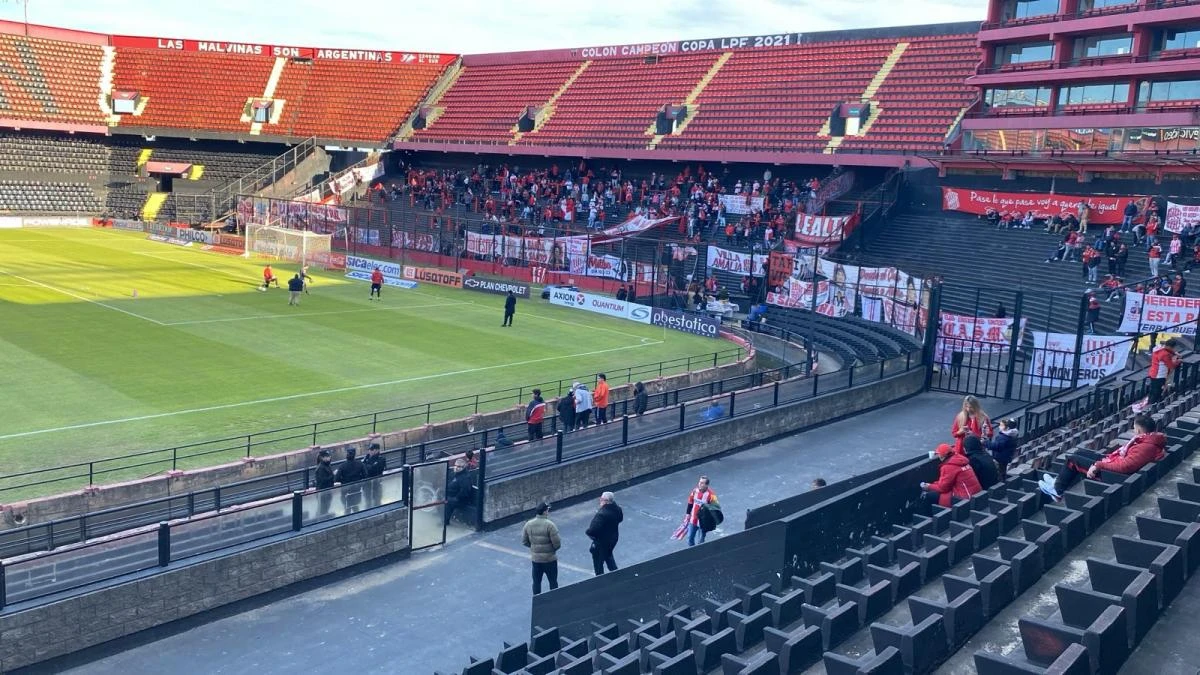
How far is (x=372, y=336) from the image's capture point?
3278cm

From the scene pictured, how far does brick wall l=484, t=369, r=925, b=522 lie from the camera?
56.2ft

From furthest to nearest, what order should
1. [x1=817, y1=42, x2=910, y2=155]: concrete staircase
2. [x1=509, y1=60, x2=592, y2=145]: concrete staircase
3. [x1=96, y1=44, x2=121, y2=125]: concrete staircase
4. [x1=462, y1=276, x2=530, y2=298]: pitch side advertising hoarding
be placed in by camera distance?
[x1=96, y1=44, x2=121, y2=125]: concrete staircase → [x1=509, y1=60, x2=592, y2=145]: concrete staircase → [x1=817, y1=42, x2=910, y2=155]: concrete staircase → [x1=462, y1=276, x2=530, y2=298]: pitch side advertising hoarding

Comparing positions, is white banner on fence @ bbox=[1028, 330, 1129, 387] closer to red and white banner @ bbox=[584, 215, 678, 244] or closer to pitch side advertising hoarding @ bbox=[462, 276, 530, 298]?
pitch side advertising hoarding @ bbox=[462, 276, 530, 298]

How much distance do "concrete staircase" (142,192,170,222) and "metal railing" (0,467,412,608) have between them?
58.5 metres

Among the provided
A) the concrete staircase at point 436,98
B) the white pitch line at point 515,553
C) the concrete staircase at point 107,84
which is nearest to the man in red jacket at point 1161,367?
the white pitch line at point 515,553

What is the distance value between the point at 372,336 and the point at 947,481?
23617 millimetres

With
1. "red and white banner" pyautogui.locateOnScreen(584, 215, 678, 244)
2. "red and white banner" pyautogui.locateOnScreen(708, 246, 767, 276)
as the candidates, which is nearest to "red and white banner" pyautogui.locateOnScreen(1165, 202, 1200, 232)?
"red and white banner" pyautogui.locateOnScreen(708, 246, 767, 276)

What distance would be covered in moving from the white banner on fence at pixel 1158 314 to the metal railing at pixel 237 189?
54137mm

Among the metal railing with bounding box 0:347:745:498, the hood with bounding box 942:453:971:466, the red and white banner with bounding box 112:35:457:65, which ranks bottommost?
the metal railing with bounding box 0:347:745:498

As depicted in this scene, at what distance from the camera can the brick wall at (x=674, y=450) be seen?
17125 mm

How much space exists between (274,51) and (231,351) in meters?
54.6

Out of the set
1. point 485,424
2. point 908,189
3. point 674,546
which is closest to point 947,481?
point 674,546

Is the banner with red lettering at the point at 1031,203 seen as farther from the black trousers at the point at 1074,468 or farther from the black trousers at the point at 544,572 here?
the black trousers at the point at 544,572

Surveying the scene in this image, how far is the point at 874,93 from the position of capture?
5191 centimetres
